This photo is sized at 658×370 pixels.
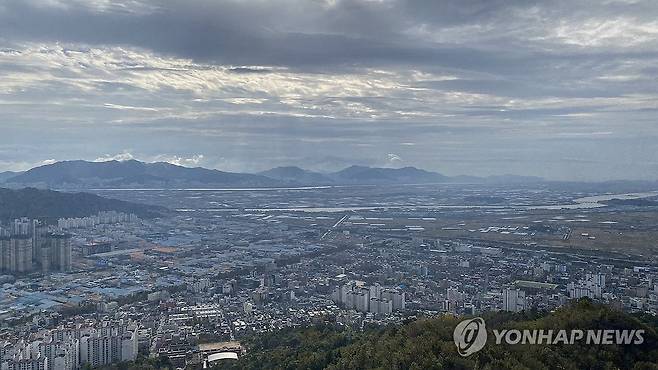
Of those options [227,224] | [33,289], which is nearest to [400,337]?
[33,289]

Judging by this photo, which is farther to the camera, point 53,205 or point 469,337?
point 53,205

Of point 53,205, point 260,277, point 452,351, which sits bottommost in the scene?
point 260,277

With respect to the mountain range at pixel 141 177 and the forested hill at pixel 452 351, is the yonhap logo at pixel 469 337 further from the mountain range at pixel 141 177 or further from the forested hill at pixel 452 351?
the mountain range at pixel 141 177

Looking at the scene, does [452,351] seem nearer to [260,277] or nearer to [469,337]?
[469,337]

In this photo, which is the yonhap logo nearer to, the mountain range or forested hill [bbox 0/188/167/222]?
forested hill [bbox 0/188/167/222]

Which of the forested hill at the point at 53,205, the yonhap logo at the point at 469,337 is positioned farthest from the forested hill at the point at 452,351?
the forested hill at the point at 53,205

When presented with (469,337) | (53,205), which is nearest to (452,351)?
(469,337)
